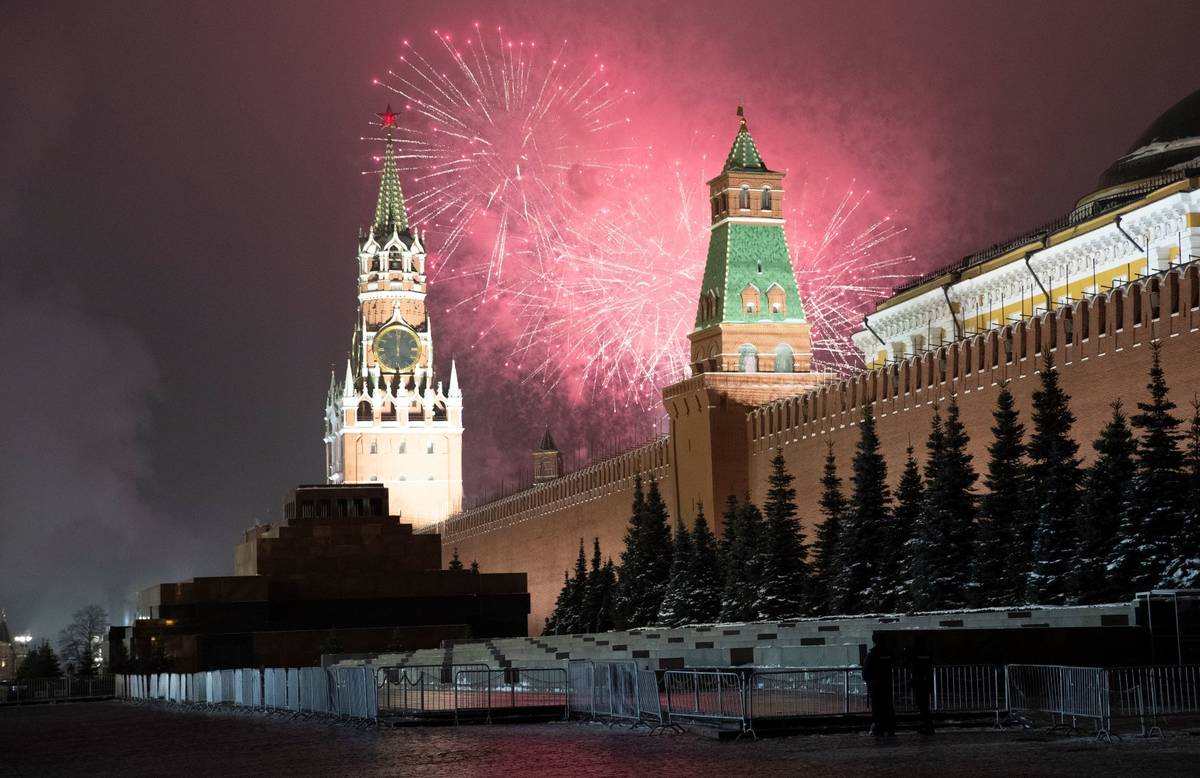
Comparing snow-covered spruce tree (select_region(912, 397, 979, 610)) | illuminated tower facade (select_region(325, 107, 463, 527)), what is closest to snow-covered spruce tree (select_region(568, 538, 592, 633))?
snow-covered spruce tree (select_region(912, 397, 979, 610))

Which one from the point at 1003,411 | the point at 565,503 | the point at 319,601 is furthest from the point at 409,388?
the point at 1003,411

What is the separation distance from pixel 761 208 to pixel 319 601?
11.0 metres

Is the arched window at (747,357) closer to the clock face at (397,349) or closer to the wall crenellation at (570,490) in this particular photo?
the wall crenellation at (570,490)

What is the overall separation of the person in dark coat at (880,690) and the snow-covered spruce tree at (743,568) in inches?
555

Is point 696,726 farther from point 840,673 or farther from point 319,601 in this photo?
point 319,601

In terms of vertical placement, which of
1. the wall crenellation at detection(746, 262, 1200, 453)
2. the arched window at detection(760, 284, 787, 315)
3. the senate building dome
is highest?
the senate building dome

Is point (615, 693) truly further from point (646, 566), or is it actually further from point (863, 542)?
point (646, 566)

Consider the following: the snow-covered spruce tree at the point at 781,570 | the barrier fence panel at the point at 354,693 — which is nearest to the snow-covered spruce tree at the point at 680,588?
the snow-covered spruce tree at the point at 781,570

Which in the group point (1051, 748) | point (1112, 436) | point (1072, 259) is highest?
point (1072, 259)

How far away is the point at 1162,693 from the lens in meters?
12.7

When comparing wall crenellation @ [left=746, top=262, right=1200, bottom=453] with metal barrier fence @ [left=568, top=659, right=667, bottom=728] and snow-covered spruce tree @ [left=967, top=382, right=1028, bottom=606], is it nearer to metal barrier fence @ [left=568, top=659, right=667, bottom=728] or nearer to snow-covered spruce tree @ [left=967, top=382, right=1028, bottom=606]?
snow-covered spruce tree @ [left=967, top=382, right=1028, bottom=606]

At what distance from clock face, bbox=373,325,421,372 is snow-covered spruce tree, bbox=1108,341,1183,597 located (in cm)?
6624

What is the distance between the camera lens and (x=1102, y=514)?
19359 millimetres

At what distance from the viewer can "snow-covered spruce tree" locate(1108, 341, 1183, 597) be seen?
18531 millimetres
